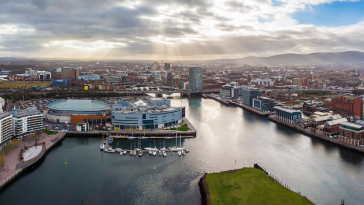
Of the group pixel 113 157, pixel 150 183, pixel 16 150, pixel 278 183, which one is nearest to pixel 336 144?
pixel 278 183

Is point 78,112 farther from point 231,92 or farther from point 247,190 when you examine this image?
point 231,92

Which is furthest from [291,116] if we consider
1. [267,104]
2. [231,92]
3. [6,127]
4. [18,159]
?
[6,127]

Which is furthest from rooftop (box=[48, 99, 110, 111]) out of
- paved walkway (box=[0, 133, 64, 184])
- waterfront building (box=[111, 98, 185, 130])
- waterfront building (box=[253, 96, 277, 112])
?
waterfront building (box=[253, 96, 277, 112])

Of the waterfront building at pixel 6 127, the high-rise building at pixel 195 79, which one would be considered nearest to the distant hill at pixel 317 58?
the high-rise building at pixel 195 79

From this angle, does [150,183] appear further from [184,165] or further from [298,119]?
[298,119]

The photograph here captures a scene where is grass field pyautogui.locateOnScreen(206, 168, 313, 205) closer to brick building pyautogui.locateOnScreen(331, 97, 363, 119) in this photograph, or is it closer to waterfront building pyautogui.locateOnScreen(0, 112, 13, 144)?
waterfront building pyautogui.locateOnScreen(0, 112, 13, 144)

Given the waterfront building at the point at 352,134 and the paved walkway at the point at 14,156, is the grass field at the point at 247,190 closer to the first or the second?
the waterfront building at the point at 352,134
